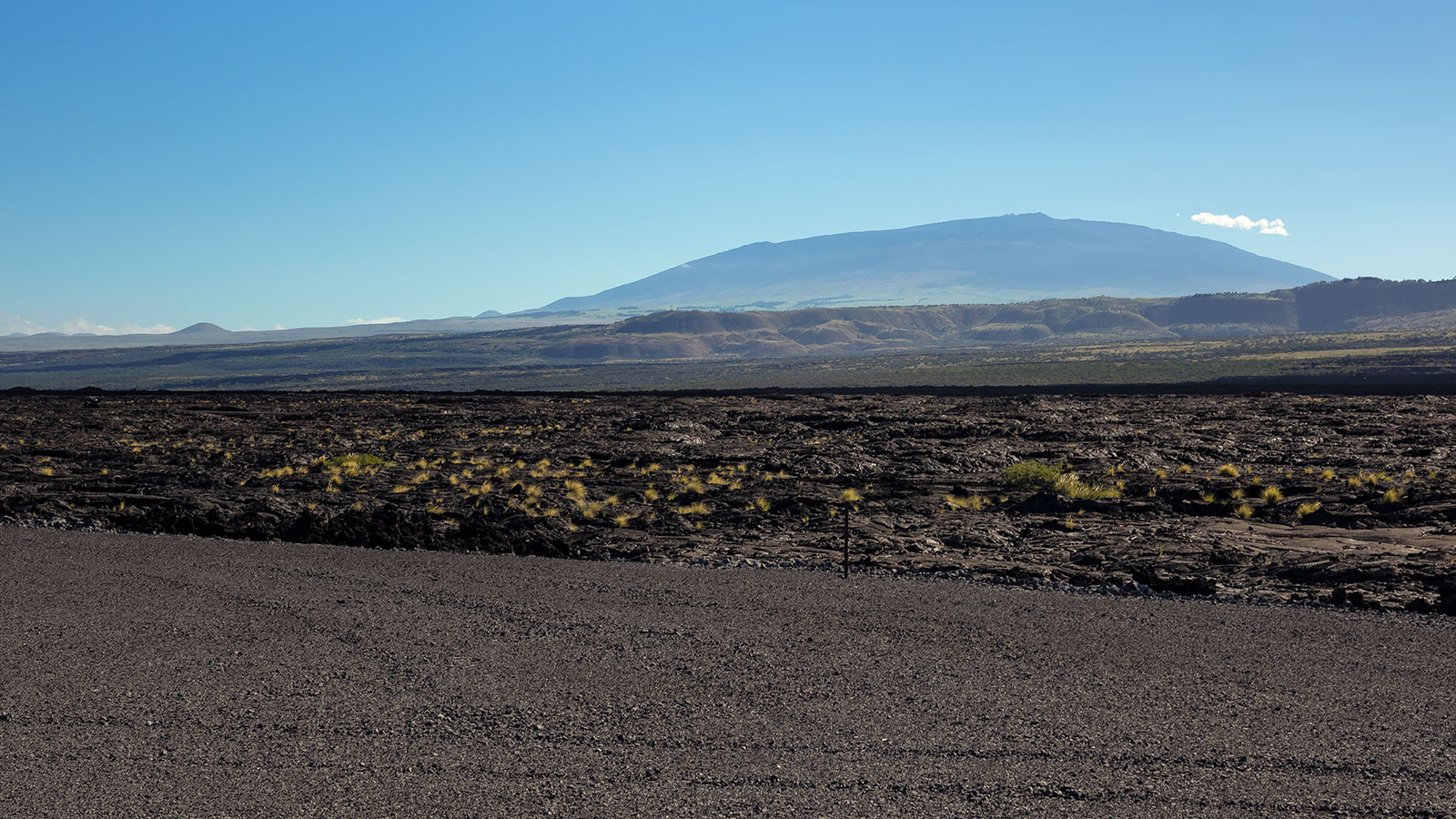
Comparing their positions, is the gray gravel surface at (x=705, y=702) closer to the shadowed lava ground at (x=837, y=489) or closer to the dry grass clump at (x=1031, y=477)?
the shadowed lava ground at (x=837, y=489)

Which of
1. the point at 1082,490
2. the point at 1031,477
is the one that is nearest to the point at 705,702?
the point at 1082,490

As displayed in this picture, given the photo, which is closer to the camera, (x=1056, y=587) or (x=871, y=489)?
(x=1056, y=587)

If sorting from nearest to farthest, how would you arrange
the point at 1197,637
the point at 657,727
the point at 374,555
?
the point at 657,727 → the point at 1197,637 → the point at 374,555

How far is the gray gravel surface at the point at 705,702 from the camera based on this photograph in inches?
245

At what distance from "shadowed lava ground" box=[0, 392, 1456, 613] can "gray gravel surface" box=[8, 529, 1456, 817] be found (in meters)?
2.49

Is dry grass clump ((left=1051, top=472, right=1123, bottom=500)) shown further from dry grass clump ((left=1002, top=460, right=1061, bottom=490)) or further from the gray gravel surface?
the gray gravel surface

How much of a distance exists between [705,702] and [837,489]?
13.6 meters

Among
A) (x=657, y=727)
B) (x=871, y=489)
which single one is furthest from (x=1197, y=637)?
(x=871, y=489)

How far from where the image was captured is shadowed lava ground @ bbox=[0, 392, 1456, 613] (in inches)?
545

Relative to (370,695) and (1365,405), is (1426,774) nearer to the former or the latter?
(370,695)

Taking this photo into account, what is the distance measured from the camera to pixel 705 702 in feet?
25.7

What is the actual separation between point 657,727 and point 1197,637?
4.90 m

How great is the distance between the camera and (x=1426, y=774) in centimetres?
632

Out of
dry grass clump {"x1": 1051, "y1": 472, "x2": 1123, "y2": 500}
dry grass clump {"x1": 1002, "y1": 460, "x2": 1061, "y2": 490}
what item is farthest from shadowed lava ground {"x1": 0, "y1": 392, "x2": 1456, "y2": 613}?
dry grass clump {"x1": 1002, "y1": 460, "x2": 1061, "y2": 490}
